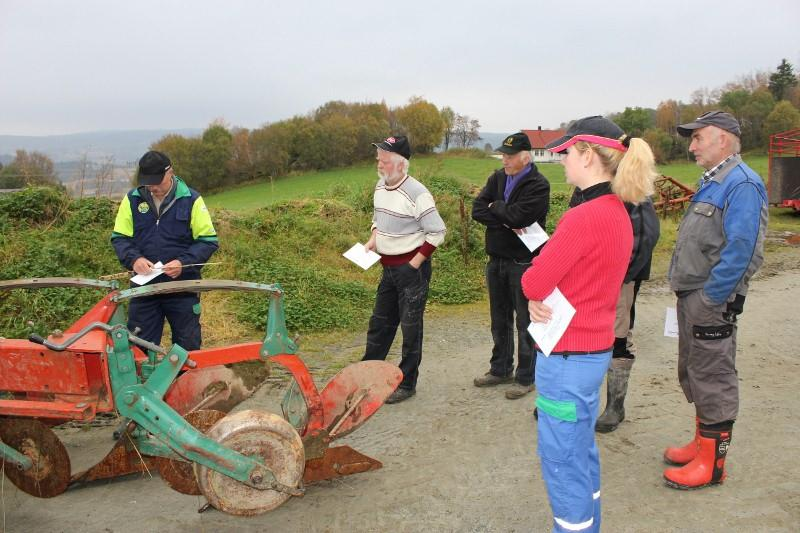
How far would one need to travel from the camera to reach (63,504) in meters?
3.30

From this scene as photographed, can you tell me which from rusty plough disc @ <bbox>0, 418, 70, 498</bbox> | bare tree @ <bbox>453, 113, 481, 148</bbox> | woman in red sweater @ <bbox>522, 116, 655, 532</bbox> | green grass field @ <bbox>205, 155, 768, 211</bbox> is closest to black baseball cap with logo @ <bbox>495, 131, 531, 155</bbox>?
woman in red sweater @ <bbox>522, 116, 655, 532</bbox>

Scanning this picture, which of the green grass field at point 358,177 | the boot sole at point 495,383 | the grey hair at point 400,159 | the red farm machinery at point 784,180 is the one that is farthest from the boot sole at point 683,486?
the green grass field at point 358,177

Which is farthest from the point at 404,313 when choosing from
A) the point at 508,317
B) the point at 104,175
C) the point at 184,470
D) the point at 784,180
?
the point at 784,180

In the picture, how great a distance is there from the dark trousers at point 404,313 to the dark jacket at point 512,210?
55 cm

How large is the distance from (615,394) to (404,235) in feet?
5.96

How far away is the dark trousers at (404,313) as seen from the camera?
4.57 meters

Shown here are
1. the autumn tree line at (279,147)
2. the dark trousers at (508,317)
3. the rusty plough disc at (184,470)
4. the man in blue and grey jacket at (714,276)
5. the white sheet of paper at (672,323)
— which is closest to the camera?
the rusty plough disc at (184,470)

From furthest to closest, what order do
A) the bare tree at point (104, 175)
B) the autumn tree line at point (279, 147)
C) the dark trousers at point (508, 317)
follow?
the autumn tree line at point (279, 147)
the bare tree at point (104, 175)
the dark trousers at point (508, 317)

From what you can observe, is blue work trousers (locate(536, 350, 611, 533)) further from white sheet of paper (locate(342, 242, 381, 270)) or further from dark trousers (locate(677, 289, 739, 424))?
white sheet of paper (locate(342, 242, 381, 270))

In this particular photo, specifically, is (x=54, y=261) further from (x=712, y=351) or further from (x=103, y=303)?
(x=712, y=351)

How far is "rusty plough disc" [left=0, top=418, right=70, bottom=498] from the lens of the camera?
3.12 meters

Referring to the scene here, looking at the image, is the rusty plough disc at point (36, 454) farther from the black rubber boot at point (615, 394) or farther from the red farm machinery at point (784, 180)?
the red farm machinery at point (784, 180)

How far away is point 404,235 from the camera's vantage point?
452 centimetres

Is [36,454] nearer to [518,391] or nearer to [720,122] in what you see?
[518,391]
